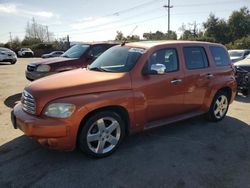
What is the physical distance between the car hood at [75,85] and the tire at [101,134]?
1.32ft

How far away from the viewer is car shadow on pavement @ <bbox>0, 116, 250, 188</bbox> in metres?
3.69

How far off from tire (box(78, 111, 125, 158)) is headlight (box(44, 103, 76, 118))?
13.1 inches

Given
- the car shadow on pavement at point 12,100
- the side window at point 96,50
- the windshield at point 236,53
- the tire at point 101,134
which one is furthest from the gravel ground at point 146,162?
the windshield at point 236,53

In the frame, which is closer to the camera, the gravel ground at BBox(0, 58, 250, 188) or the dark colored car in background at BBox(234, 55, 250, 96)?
the gravel ground at BBox(0, 58, 250, 188)

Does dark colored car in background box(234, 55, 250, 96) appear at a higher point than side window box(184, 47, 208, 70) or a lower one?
lower

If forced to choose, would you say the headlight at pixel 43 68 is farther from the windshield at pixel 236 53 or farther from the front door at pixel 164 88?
the windshield at pixel 236 53

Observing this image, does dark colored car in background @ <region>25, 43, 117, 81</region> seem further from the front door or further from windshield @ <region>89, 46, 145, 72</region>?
the front door

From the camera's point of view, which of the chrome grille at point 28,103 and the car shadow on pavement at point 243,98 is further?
the car shadow on pavement at point 243,98

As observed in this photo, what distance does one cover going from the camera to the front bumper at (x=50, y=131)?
151 inches

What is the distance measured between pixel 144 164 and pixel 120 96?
1.07 metres

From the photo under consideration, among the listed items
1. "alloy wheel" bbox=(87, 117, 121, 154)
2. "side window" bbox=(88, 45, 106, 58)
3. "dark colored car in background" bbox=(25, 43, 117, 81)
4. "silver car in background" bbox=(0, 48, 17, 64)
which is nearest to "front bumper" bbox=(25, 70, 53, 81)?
"dark colored car in background" bbox=(25, 43, 117, 81)

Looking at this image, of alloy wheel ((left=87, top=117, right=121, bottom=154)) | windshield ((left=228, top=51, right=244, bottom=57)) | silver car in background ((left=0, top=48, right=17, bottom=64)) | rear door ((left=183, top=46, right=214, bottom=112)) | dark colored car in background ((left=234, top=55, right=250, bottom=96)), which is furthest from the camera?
silver car in background ((left=0, top=48, right=17, bottom=64))

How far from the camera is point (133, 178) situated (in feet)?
12.4

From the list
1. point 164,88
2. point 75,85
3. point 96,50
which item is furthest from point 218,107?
point 96,50
